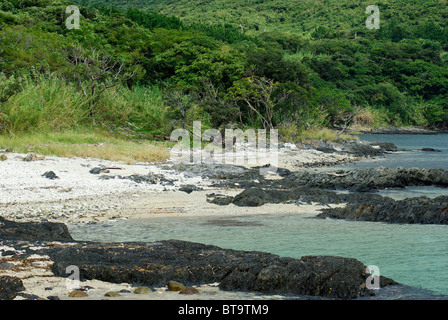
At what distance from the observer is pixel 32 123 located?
59.3ft

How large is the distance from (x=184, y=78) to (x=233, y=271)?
1016 inches

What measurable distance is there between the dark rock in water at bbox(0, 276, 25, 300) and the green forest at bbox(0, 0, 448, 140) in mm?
12452

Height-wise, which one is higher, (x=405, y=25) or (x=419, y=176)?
(x=405, y=25)

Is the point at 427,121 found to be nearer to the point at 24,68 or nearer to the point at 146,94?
the point at 146,94

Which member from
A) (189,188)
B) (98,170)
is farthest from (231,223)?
(98,170)

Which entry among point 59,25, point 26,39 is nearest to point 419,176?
point 26,39

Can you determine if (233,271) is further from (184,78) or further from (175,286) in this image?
(184,78)

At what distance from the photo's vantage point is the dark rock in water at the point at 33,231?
7527mm

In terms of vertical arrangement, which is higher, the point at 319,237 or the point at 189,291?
the point at 189,291

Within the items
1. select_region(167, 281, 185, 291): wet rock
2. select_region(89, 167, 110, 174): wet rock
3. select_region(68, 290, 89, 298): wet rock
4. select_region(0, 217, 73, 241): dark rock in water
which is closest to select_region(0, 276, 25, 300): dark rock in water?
select_region(68, 290, 89, 298): wet rock

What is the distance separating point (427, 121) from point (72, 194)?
61.7 metres

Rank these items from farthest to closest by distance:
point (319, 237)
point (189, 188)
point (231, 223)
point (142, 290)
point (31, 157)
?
point (31, 157) → point (189, 188) → point (231, 223) → point (319, 237) → point (142, 290)

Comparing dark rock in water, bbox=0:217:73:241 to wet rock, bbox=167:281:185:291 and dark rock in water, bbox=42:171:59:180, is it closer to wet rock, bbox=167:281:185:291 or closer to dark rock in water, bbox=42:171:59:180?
wet rock, bbox=167:281:185:291

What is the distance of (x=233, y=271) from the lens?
617cm
